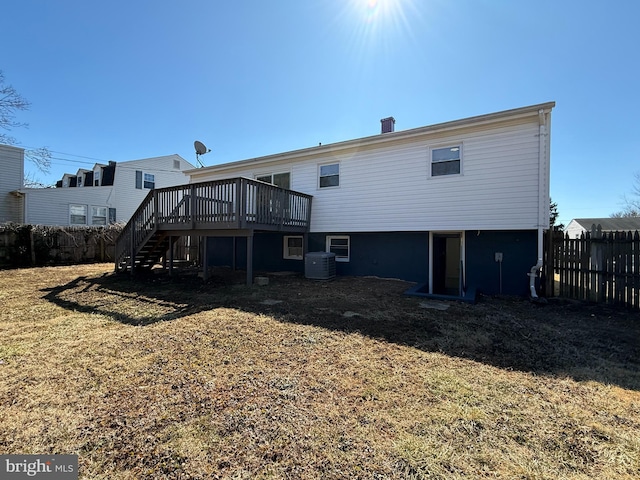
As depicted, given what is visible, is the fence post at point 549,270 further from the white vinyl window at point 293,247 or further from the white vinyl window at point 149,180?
the white vinyl window at point 149,180

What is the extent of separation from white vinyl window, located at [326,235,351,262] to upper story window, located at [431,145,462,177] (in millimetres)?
3732

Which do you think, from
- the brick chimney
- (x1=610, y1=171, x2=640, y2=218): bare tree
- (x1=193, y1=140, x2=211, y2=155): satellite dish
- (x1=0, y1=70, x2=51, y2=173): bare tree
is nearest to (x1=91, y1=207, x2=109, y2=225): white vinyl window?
(x1=0, y1=70, x2=51, y2=173): bare tree

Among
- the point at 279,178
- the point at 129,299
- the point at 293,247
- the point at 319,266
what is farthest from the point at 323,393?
the point at 279,178

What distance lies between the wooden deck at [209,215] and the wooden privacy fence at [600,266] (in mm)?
7454

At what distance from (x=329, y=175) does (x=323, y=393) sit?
8.70 meters

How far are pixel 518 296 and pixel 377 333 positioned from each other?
17.2 feet

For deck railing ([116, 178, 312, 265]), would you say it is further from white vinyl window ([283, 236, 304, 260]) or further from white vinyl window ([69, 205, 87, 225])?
white vinyl window ([69, 205, 87, 225])

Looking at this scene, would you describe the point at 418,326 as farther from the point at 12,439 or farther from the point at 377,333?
the point at 12,439

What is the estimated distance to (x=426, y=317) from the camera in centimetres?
568

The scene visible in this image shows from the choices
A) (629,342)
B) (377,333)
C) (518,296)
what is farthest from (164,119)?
(629,342)

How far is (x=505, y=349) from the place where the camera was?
13.8 ft

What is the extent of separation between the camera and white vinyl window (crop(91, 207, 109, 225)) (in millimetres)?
19969

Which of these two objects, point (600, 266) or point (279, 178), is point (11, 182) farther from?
point (600, 266)

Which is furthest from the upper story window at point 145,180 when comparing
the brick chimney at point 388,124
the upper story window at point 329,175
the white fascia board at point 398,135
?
the brick chimney at point 388,124
